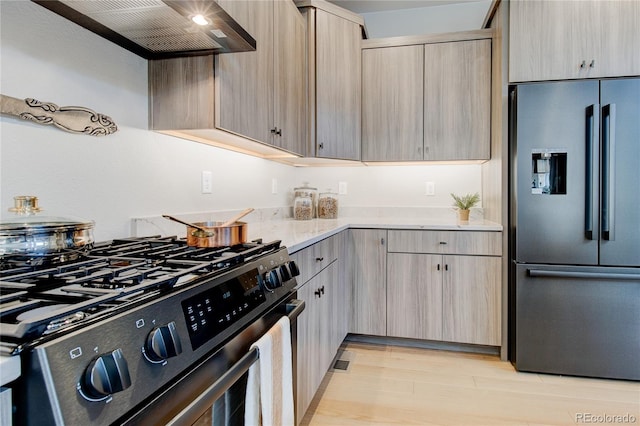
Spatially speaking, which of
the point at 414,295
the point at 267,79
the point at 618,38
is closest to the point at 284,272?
the point at 267,79

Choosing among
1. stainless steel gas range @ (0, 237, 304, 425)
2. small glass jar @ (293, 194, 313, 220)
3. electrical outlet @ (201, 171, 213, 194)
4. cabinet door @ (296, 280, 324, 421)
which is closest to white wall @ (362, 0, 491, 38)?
small glass jar @ (293, 194, 313, 220)

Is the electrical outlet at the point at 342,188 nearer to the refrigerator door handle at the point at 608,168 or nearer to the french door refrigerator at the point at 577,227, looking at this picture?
the french door refrigerator at the point at 577,227

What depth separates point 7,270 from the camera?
0.81 meters

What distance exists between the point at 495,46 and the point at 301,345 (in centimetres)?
230

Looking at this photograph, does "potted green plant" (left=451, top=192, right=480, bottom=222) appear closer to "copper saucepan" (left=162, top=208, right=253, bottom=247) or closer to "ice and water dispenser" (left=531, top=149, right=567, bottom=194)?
"ice and water dispenser" (left=531, top=149, right=567, bottom=194)

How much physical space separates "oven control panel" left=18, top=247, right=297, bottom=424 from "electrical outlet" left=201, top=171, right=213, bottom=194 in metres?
1.07

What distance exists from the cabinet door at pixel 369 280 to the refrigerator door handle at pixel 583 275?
0.89 m

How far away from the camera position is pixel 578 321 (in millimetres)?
2207

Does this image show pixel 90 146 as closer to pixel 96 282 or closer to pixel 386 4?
pixel 96 282

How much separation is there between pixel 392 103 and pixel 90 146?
2.11 meters

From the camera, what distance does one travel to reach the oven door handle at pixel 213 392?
0.66 m

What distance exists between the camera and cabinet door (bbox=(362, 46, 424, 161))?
9.15ft

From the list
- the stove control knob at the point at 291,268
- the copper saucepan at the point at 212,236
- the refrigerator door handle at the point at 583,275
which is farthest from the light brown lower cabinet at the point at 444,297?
the copper saucepan at the point at 212,236

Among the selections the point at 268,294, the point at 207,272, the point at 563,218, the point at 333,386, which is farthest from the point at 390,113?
the point at 207,272
